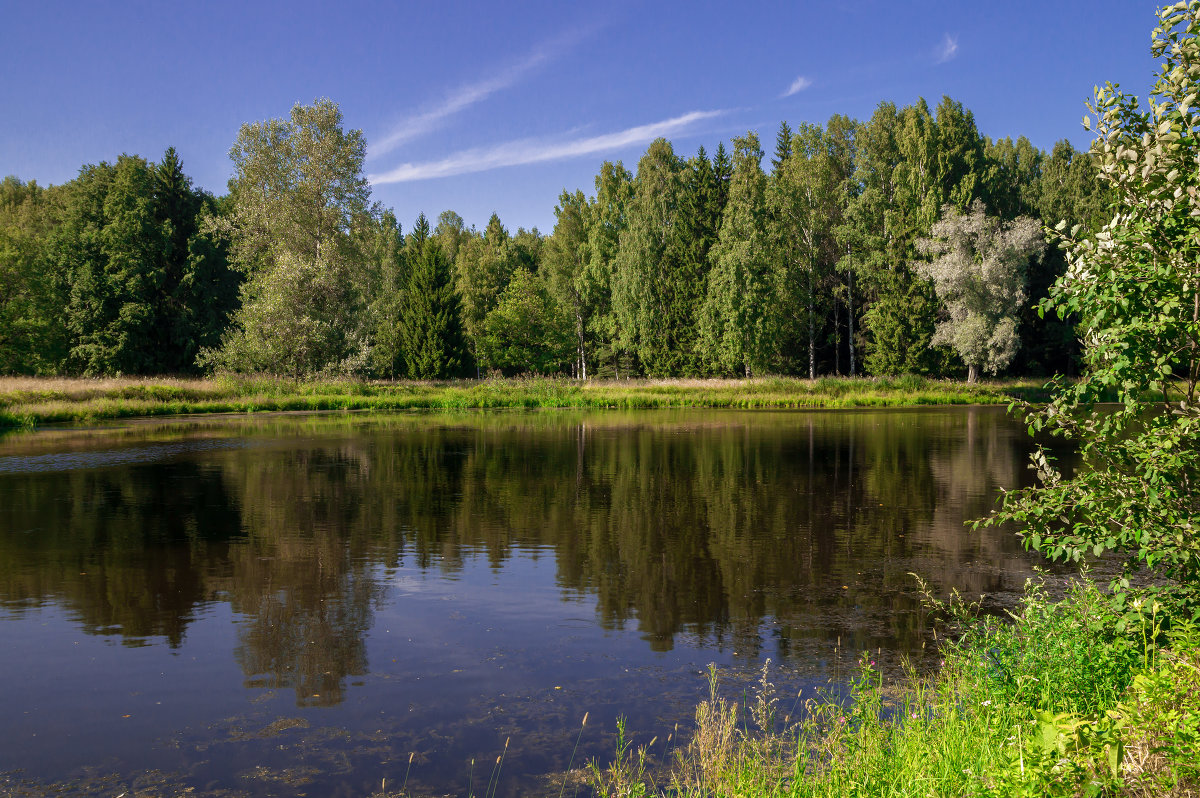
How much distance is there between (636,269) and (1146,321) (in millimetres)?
59768

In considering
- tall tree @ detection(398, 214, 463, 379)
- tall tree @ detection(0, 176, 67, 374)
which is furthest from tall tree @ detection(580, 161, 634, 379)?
tall tree @ detection(0, 176, 67, 374)

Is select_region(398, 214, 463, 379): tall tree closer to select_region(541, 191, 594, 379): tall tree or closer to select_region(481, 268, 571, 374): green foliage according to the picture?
select_region(481, 268, 571, 374): green foliage

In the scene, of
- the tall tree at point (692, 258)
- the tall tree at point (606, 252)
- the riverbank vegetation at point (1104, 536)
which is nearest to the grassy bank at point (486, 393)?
the tall tree at point (692, 258)

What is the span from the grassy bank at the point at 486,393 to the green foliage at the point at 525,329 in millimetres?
18335

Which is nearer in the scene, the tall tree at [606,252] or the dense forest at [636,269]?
the dense forest at [636,269]

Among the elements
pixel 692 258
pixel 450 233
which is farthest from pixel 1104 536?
pixel 450 233

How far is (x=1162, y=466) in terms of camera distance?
5.18m

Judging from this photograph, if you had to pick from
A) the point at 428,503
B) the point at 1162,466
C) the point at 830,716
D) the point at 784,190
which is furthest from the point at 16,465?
the point at 784,190

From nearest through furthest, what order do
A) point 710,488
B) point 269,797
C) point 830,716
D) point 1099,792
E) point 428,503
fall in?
1. point 1099,792
2. point 269,797
3. point 830,716
4. point 428,503
5. point 710,488

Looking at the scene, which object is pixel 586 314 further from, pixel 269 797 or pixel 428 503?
pixel 269 797

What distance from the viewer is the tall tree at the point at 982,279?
48.4m

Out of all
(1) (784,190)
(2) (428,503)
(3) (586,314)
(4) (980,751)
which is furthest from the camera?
(3) (586,314)

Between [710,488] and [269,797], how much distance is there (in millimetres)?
12992

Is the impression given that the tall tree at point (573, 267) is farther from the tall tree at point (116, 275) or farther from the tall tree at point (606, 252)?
the tall tree at point (116, 275)
